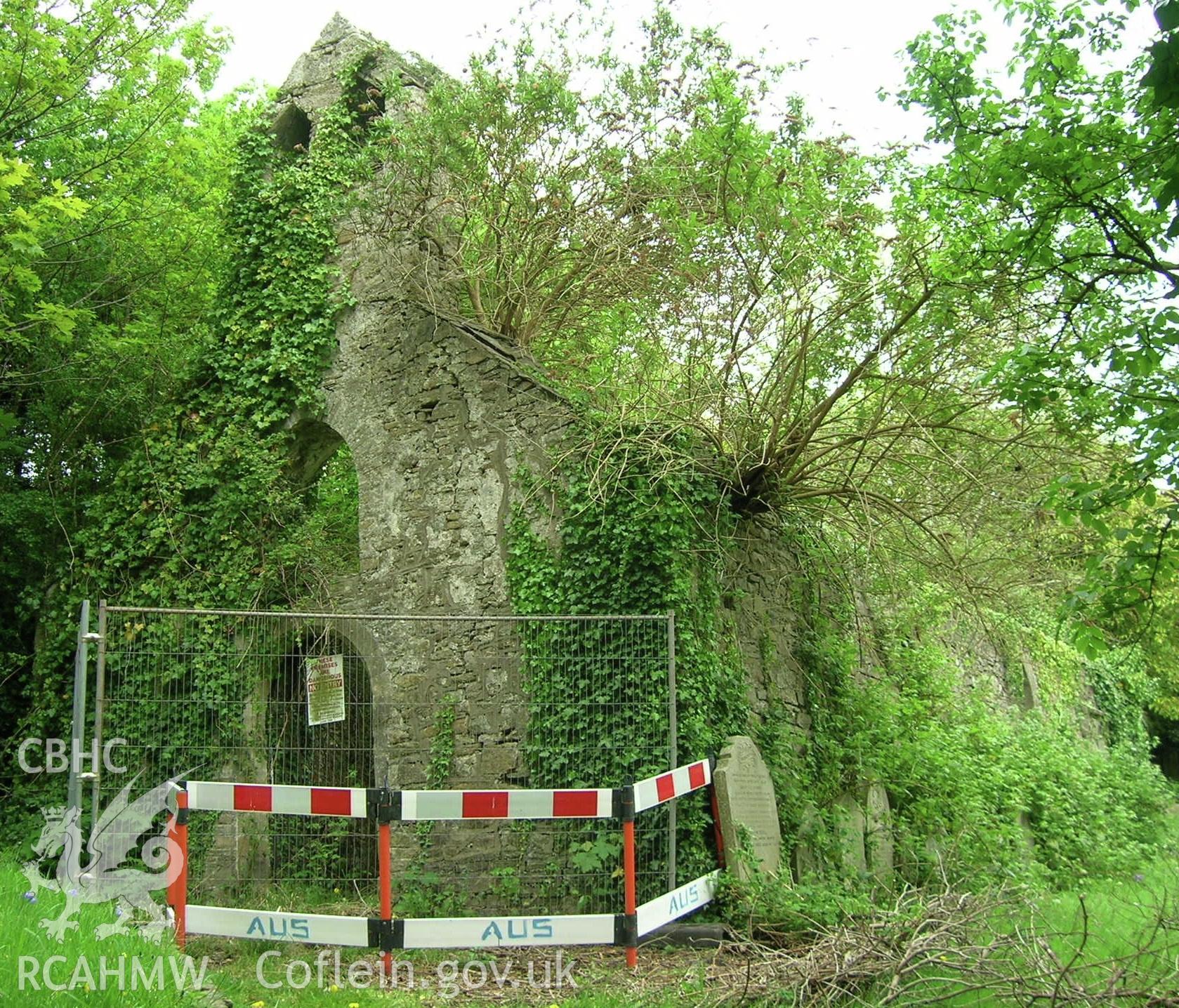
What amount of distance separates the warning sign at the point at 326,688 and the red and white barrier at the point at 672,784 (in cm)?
273

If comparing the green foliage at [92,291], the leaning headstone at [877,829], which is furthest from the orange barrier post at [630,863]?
the green foliage at [92,291]

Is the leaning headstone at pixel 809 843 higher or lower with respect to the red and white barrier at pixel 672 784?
lower

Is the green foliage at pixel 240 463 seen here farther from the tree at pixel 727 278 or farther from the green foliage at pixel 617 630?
the green foliage at pixel 617 630

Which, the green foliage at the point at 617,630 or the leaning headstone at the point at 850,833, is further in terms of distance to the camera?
the leaning headstone at the point at 850,833

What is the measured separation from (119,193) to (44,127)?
943mm

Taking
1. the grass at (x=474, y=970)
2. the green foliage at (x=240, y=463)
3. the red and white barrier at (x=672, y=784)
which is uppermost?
the green foliage at (x=240, y=463)

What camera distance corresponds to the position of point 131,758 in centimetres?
734

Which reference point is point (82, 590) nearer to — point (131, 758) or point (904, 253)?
point (131, 758)

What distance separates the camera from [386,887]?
5840 mm

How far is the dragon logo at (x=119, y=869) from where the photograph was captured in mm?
5535

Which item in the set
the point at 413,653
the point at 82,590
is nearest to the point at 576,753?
the point at 413,653

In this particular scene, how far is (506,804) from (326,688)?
2.90 meters

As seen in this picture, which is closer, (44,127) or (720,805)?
(720,805)

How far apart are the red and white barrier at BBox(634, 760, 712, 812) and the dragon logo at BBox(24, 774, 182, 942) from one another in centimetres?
267
